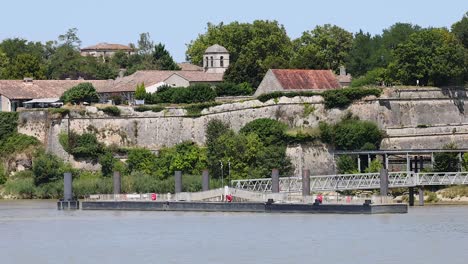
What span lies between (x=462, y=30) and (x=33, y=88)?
27819 millimetres

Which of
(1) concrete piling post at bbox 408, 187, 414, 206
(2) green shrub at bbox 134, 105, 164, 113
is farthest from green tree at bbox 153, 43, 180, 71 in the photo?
(1) concrete piling post at bbox 408, 187, 414, 206

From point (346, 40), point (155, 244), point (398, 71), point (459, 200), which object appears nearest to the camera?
point (155, 244)

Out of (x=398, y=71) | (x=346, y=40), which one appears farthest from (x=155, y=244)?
(x=346, y=40)

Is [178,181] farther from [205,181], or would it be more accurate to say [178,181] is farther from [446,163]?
[446,163]

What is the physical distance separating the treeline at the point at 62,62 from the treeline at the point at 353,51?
13.9 feet

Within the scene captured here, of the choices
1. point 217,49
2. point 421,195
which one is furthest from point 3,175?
point 421,195

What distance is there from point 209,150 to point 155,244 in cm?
2651

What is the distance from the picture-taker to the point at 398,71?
313 ft

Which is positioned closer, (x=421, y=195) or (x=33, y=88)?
(x=421, y=195)

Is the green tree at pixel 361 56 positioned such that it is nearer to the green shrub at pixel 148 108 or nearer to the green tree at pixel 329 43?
the green tree at pixel 329 43

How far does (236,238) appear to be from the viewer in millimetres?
62500

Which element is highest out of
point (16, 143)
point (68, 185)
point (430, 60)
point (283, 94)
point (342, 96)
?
point (430, 60)

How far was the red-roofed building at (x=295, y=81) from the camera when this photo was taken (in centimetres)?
9112

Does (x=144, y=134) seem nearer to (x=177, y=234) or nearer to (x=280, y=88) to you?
(x=280, y=88)
